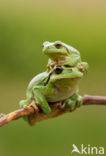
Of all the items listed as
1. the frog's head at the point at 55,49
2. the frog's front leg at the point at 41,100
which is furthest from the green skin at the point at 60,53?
the frog's front leg at the point at 41,100

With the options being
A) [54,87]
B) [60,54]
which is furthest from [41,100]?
[60,54]

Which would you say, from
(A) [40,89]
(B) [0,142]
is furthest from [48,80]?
(B) [0,142]

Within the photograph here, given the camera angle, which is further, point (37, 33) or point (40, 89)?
point (37, 33)

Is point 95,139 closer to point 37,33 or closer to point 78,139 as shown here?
point 78,139

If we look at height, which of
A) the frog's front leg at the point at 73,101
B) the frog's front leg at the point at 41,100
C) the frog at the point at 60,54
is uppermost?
the frog at the point at 60,54

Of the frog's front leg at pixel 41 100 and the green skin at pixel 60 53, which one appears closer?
the green skin at pixel 60 53

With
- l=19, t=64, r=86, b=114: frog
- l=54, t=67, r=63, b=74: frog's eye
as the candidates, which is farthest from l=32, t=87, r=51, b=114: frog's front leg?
l=54, t=67, r=63, b=74: frog's eye

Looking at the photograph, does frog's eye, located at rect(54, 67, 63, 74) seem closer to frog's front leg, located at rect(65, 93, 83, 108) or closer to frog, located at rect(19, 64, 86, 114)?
frog, located at rect(19, 64, 86, 114)

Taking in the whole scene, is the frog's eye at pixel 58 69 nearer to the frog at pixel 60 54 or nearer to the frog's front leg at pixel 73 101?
the frog at pixel 60 54
